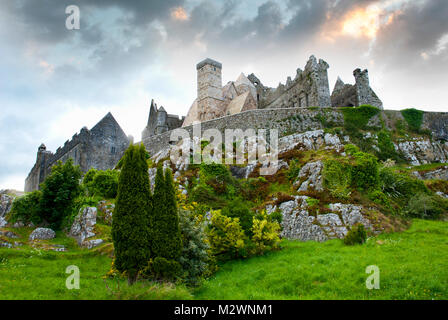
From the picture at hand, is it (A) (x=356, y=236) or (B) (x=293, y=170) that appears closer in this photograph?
(A) (x=356, y=236)

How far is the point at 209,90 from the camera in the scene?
43.8 metres

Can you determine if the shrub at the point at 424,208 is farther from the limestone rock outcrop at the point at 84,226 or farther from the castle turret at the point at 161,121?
the castle turret at the point at 161,121

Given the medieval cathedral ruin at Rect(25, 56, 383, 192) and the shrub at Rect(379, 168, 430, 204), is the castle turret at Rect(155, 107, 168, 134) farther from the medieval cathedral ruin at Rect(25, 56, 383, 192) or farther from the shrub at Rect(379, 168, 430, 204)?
the shrub at Rect(379, 168, 430, 204)

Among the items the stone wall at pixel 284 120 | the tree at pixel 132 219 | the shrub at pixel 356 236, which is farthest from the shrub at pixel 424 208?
the tree at pixel 132 219

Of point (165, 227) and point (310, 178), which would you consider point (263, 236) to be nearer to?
point (165, 227)

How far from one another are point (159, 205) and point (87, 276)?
17.8 ft

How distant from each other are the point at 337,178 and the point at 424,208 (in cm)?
592

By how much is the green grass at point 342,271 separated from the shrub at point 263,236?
543 mm

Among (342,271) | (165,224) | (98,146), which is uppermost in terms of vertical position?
(98,146)

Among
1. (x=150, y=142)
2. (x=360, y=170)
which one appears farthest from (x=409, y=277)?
(x=150, y=142)

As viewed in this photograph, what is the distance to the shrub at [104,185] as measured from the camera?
26.5 metres

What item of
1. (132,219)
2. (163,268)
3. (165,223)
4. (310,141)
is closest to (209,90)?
(310,141)
